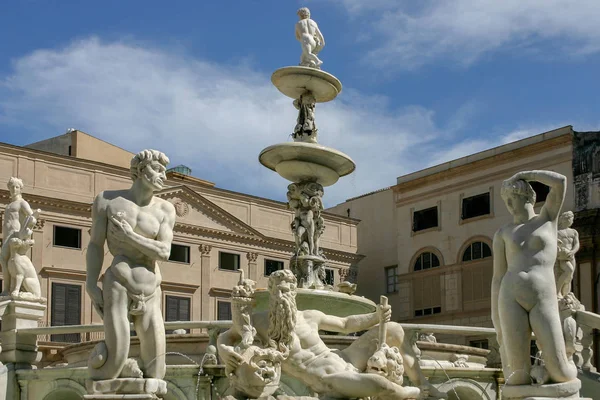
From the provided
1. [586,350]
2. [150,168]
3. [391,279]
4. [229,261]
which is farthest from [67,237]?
[150,168]

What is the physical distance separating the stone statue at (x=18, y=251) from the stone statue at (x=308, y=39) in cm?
561

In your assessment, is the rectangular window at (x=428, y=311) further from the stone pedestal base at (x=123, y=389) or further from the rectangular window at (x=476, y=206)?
the stone pedestal base at (x=123, y=389)

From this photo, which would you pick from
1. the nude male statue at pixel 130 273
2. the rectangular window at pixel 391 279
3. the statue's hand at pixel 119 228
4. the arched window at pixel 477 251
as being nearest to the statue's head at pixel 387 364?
the nude male statue at pixel 130 273

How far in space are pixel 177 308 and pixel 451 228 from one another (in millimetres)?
14794

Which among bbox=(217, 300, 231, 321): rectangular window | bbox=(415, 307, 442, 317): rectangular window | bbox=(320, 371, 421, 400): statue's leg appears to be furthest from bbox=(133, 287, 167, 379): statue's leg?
bbox=(415, 307, 442, 317): rectangular window

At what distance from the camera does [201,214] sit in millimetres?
53125

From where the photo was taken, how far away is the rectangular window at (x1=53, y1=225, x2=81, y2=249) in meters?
47.1

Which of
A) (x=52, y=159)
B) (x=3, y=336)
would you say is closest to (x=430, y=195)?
(x=52, y=159)

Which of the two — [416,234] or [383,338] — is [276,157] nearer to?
[383,338]

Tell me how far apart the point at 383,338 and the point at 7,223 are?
8249 mm

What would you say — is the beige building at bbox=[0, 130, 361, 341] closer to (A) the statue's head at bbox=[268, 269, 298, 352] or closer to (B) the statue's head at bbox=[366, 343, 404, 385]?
(B) the statue's head at bbox=[366, 343, 404, 385]

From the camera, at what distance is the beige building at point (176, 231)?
46125 mm

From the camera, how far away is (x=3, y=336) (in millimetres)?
14617

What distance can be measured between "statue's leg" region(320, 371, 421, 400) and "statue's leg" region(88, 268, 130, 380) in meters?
1.95
